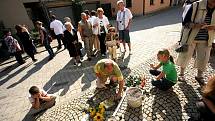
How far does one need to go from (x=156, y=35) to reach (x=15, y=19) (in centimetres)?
1036

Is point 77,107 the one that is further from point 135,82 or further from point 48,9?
point 48,9

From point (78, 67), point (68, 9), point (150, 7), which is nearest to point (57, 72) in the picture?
point (78, 67)

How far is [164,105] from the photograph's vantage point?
4.18 meters

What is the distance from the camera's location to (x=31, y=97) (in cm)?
469

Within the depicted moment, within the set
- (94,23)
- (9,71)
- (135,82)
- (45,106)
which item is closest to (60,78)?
(45,106)

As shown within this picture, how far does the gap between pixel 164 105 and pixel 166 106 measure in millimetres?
51

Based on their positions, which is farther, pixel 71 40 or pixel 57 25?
pixel 57 25

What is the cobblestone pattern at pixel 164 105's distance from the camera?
3921 millimetres

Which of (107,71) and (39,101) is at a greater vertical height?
(107,71)

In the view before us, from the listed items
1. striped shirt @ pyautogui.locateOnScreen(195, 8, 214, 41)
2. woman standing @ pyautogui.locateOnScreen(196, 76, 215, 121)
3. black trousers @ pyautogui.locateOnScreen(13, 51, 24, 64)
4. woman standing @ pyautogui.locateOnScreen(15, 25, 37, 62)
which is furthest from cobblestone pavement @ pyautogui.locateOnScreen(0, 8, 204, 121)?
striped shirt @ pyautogui.locateOnScreen(195, 8, 214, 41)

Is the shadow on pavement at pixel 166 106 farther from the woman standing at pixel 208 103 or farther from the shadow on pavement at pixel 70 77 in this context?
the shadow on pavement at pixel 70 77

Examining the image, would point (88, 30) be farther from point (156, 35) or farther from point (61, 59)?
point (156, 35)

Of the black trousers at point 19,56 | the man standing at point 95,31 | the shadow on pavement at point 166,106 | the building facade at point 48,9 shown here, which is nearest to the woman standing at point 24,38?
the black trousers at point 19,56

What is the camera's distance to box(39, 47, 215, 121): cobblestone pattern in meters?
3.92
